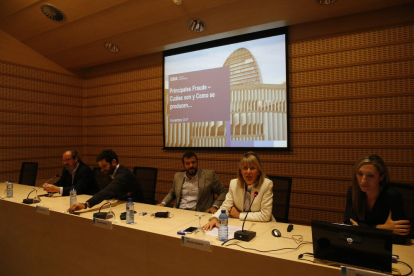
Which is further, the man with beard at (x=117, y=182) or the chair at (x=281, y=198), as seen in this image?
the man with beard at (x=117, y=182)

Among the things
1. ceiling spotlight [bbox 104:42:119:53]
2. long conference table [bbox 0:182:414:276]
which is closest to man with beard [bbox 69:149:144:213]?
long conference table [bbox 0:182:414:276]

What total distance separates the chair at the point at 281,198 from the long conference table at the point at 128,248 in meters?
0.44

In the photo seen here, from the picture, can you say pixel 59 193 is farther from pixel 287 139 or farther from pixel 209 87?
pixel 287 139

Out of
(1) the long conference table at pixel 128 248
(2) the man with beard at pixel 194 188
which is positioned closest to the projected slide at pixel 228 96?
(2) the man with beard at pixel 194 188

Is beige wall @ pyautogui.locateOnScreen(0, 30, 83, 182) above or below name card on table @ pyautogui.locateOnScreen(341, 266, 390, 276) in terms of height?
above

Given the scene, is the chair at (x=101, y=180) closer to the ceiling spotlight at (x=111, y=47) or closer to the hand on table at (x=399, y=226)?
the ceiling spotlight at (x=111, y=47)

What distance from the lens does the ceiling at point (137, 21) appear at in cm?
316

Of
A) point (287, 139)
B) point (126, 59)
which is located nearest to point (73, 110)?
point (126, 59)

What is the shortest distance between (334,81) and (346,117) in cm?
45

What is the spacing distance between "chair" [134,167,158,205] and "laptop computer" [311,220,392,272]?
7.17 ft

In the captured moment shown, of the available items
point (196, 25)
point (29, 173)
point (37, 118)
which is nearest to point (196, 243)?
point (196, 25)

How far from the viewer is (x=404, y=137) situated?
2979mm

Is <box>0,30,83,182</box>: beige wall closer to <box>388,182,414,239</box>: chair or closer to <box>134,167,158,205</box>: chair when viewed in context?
<box>134,167,158,205</box>: chair

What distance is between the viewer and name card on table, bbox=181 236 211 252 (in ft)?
5.01
